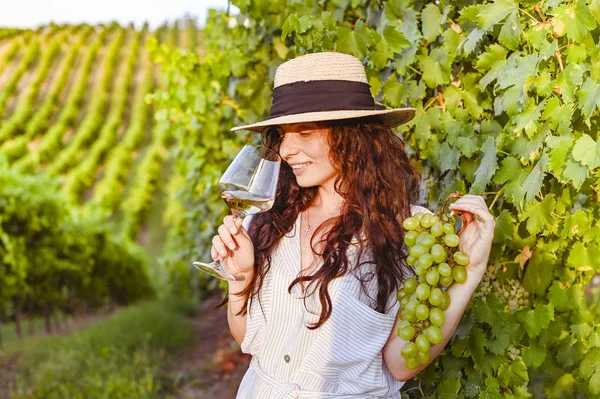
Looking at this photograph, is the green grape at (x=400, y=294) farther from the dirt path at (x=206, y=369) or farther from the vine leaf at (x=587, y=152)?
the dirt path at (x=206, y=369)

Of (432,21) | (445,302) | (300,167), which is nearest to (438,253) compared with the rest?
(445,302)

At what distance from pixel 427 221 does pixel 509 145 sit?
1.71 feet

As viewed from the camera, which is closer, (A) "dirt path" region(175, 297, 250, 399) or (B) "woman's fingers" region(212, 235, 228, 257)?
(B) "woman's fingers" region(212, 235, 228, 257)

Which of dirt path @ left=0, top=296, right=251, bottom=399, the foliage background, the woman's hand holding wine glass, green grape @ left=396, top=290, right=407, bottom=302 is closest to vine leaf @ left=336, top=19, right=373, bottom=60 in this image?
the foliage background

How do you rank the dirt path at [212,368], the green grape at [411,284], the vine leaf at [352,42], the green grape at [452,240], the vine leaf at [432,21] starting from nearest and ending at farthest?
1. the green grape at [452,240]
2. the green grape at [411,284]
3. the vine leaf at [432,21]
4. the vine leaf at [352,42]
5. the dirt path at [212,368]

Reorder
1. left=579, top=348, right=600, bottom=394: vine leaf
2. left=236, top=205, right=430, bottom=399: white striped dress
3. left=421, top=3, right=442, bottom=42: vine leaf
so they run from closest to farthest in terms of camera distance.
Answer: left=236, top=205, right=430, bottom=399: white striped dress < left=579, top=348, right=600, bottom=394: vine leaf < left=421, top=3, right=442, bottom=42: vine leaf

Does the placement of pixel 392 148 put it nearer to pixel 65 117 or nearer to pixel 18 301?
pixel 18 301

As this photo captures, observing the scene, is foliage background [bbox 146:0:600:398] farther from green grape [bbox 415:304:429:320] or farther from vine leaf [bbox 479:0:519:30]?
green grape [bbox 415:304:429:320]

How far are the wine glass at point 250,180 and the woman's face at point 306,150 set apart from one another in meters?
0.07

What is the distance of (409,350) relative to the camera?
1516 millimetres

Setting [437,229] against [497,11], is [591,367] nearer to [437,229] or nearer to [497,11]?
[437,229]

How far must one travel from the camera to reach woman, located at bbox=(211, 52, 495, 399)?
165cm

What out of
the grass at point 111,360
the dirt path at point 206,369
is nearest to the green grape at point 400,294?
the dirt path at point 206,369

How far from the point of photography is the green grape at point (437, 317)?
147 centimetres
